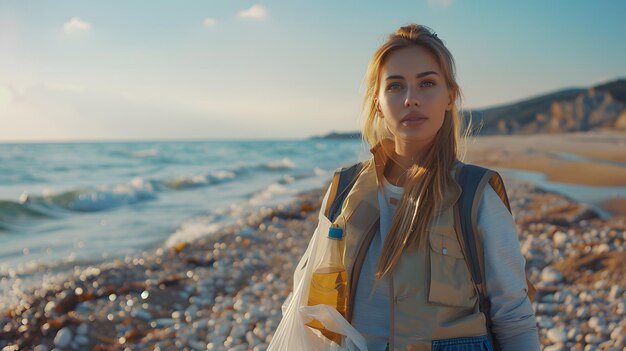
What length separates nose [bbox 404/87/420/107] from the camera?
219 cm

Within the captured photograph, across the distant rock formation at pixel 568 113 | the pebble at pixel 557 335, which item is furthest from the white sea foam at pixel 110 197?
the distant rock formation at pixel 568 113

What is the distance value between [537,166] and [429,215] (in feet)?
65.8

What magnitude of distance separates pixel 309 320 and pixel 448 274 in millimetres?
647

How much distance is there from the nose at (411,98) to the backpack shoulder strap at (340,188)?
1.49 ft

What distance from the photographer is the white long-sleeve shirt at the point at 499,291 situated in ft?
6.59

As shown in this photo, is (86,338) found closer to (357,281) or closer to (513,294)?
(357,281)

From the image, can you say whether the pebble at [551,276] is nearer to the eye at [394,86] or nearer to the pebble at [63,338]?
the eye at [394,86]

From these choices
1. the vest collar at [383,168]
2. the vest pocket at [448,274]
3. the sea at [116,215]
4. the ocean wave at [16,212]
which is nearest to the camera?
the vest pocket at [448,274]

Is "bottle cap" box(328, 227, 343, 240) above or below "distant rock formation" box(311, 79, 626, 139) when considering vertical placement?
below

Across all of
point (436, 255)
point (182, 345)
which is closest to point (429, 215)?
point (436, 255)

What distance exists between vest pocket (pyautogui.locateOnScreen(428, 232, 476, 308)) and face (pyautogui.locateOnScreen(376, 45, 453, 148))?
51cm

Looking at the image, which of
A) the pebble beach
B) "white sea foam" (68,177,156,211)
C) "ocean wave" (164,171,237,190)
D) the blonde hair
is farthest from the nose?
"ocean wave" (164,171,237,190)

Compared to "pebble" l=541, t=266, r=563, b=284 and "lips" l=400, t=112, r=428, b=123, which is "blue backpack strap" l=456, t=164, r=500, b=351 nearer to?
"lips" l=400, t=112, r=428, b=123

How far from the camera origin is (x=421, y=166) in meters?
2.26
